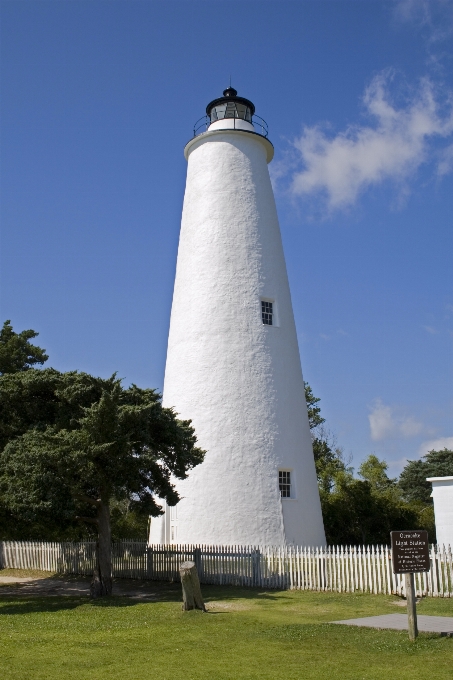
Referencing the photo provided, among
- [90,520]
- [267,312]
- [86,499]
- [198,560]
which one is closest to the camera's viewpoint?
[86,499]

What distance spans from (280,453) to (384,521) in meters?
7.43

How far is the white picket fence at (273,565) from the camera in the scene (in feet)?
47.2

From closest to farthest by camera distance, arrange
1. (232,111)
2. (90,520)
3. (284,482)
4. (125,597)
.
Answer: (125,597), (90,520), (284,482), (232,111)

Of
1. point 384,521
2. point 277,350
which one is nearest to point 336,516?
point 384,521

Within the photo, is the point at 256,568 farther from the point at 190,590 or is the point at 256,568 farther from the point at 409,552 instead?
the point at 409,552

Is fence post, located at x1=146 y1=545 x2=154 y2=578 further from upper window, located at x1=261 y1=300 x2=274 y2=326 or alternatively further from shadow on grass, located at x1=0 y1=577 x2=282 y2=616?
upper window, located at x1=261 y1=300 x2=274 y2=326

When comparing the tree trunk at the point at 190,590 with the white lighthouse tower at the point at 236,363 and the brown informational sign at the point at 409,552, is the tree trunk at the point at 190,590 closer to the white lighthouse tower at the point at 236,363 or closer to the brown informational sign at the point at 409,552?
the brown informational sign at the point at 409,552

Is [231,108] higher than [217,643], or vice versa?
[231,108]

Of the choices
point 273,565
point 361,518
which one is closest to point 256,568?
point 273,565

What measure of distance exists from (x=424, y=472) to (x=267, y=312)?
127 feet

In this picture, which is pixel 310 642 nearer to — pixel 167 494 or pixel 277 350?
pixel 167 494

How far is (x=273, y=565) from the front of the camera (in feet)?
54.9

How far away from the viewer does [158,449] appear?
1581cm

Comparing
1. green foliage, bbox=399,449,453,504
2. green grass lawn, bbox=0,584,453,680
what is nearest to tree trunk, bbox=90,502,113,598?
green grass lawn, bbox=0,584,453,680
